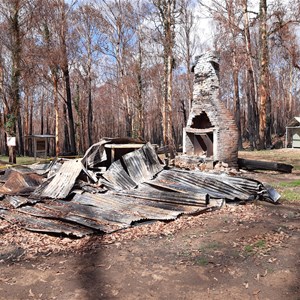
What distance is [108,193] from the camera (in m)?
7.82

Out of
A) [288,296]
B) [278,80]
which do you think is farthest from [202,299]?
[278,80]

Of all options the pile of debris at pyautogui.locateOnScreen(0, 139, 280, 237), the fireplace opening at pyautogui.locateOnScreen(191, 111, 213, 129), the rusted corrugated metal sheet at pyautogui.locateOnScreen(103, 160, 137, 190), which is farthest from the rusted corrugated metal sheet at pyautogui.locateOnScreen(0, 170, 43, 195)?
the fireplace opening at pyautogui.locateOnScreen(191, 111, 213, 129)

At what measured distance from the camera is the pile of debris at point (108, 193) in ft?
20.5

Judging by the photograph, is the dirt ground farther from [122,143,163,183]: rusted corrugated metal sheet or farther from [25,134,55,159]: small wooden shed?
[25,134,55,159]: small wooden shed

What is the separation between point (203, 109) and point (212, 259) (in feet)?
34.1

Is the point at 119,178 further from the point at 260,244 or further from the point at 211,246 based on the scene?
the point at 260,244

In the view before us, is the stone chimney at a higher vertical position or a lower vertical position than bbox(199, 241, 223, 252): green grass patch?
higher

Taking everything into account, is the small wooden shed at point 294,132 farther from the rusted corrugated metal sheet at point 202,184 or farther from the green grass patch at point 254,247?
the green grass patch at point 254,247

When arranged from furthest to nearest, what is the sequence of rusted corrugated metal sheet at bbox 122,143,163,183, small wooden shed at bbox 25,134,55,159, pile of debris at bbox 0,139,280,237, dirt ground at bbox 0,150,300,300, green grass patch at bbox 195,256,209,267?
1. small wooden shed at bbox 25,134,55,159
2. rusted corrugated metal sheet at bbox 122,143,163,183
3. pile of debris at bbox 0,139,280,237
4. green grass patch at bbox 195,256,209,267
5. dirt ground at bbox 0,150,300,300

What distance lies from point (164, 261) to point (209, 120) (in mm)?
A: 10469

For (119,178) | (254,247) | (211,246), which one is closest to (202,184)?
(119,178)

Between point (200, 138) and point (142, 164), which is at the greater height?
point (200, 138)

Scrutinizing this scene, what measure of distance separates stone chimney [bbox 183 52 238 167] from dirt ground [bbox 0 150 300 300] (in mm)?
6940

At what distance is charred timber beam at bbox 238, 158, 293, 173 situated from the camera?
1266cm
